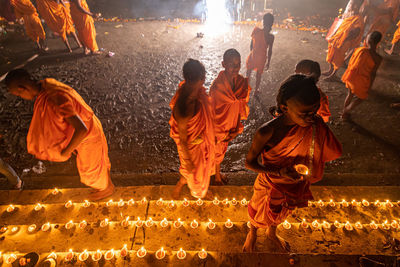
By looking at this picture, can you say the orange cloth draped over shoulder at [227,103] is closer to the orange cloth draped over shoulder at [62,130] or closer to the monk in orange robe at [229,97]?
the monk in orange robe at [229,97]

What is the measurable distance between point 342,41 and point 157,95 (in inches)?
233

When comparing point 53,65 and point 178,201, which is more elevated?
point 53,65

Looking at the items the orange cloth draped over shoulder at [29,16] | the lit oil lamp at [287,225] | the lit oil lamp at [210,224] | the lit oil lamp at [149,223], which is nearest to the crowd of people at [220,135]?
the lit oil lamp at [287,225]

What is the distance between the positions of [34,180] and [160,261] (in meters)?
2.90

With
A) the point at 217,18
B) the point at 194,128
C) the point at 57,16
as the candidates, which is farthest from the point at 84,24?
the point at 217,18

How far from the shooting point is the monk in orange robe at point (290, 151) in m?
1.60

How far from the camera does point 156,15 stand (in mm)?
12688

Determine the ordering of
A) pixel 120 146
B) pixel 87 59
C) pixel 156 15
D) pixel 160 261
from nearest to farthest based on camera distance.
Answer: pixel 160 261
pixel 120 146
pixel 87 59
pixel 156 15

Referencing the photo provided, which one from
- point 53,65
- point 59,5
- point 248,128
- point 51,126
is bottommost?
point 248,128

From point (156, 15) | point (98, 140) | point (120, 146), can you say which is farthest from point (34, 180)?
point (156, 15)

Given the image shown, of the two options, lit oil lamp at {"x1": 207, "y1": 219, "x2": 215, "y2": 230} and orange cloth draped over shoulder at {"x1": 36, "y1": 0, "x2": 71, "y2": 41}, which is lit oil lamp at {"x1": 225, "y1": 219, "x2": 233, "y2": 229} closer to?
lit oil lamp at {"x1": 207, "y1": 219, "x2": 215, "y2": 230}

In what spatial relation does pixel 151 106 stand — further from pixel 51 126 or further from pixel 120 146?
pixel 51 126

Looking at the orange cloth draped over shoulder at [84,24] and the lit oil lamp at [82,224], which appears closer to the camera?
the lit oil lamp at [82,224]

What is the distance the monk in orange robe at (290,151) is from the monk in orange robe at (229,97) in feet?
3.92
